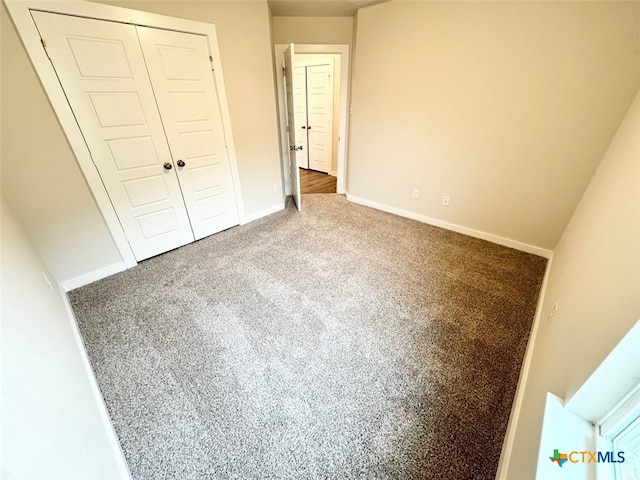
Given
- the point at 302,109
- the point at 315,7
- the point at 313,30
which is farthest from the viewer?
the point at 302,109

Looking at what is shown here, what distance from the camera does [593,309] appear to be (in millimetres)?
814

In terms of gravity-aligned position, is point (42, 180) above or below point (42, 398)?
above

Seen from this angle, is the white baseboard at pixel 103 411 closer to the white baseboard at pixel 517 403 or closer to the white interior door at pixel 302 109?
Result: the white baseboard at pixel 517 403

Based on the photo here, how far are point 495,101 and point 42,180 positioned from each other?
396 centimetres

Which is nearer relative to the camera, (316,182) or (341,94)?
(341,94)

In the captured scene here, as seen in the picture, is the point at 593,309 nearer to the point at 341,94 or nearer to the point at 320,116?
the point at 341,94

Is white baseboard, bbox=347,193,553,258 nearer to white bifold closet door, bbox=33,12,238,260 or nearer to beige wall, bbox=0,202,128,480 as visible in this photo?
white bifold closet door, bbox=33,12,238,260

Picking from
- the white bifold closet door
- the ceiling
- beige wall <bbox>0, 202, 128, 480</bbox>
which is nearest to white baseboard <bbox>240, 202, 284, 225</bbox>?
the white bifold closet door

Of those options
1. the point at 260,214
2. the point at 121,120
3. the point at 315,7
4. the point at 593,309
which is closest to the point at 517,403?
the point at 593,309

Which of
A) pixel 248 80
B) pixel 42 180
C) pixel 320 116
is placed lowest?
pixel 42 180

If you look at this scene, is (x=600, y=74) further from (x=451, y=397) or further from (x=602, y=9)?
(x=451, y=397)

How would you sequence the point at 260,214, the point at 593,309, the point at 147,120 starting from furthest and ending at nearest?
the point at 260,214 < the point at 147,120 < the point at 593,309

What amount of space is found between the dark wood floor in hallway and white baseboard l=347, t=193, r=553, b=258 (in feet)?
2.87

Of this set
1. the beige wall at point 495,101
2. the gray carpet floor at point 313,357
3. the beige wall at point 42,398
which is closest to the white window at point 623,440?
the gray carpet floor at point 313,357
